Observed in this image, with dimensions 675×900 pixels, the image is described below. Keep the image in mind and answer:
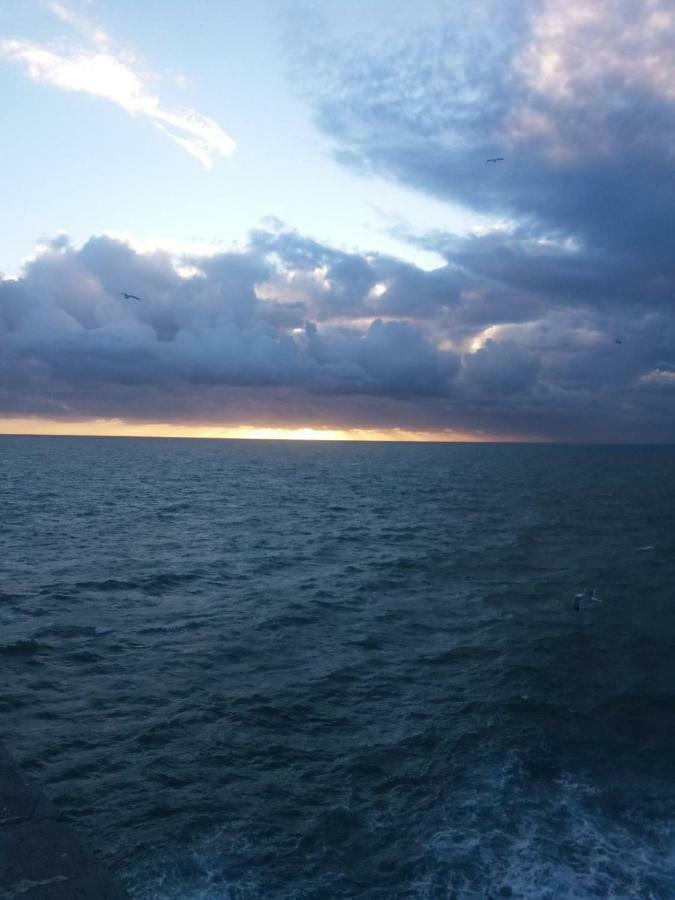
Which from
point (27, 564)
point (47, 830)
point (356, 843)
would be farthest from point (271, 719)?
point (27, 564)

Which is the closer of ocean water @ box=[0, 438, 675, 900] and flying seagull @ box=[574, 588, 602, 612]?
ocean water @ box=[0, 438, 675, 900]

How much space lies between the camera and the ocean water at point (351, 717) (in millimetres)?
12805

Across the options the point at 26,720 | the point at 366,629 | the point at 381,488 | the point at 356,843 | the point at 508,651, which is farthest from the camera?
the point at 381,488

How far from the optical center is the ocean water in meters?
12.8

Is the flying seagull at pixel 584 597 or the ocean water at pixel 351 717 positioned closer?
the ocean water at pixel 351 717

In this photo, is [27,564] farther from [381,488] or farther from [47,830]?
[381,488]

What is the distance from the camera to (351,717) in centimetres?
1927

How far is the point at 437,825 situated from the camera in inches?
548

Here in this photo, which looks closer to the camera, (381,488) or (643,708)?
(643,708)

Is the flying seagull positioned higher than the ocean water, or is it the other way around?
the flying seagull

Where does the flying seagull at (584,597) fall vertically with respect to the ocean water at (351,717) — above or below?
above

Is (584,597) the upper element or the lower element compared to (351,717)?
upper

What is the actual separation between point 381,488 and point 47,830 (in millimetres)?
103941

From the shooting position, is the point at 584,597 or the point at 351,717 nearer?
the point at 351,717
